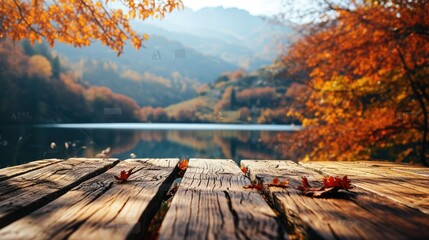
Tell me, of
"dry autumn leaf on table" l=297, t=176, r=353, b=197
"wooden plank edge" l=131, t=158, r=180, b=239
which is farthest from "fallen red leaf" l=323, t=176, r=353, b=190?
"wooden plank edge" l=131, t=158, r=180, b=239

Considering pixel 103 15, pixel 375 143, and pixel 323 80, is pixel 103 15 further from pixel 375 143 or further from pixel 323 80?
pixel 375 143

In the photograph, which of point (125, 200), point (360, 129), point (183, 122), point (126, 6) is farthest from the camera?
point (183, 122)

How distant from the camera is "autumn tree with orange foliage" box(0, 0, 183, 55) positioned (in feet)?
21.5

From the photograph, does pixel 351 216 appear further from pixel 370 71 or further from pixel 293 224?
pixel 370 71

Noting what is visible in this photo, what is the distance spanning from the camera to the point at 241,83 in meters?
147

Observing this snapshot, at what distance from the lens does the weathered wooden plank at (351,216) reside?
1.29 metres

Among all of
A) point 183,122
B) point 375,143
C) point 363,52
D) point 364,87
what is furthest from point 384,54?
point 183,122

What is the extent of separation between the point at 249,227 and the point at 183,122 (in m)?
109

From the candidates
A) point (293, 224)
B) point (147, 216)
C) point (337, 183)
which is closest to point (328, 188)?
point (337, 183)

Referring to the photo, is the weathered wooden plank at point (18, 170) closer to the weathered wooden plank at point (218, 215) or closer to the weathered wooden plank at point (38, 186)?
the weathered wooden plank at point (38, 186)

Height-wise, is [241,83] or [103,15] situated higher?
[241,83]

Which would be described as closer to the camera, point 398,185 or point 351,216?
point 351,216

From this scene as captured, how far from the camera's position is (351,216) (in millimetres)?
1515

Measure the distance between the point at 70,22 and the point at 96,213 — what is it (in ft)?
21.1
